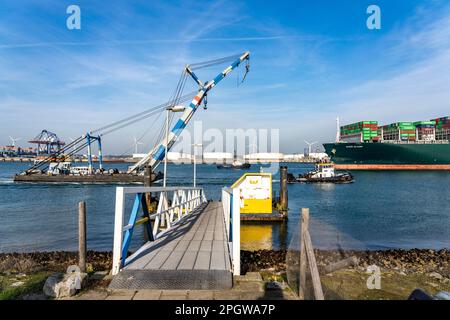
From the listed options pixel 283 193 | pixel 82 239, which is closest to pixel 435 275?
pixel 82 239

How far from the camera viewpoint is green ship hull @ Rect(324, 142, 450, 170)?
88000mm

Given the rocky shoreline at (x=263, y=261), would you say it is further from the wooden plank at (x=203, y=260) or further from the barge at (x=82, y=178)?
the barge at (x=82, y=178)

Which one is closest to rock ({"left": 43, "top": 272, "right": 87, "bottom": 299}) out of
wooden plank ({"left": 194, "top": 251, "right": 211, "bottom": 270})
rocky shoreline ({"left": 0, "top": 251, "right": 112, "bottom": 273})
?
wooden plank ({"left": 194, "top": 251, "right": 211, "bottom": 270})

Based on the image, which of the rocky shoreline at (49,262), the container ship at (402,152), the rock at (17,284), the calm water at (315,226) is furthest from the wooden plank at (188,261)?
the container ship at (402,152)

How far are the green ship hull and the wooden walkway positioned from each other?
84491mm

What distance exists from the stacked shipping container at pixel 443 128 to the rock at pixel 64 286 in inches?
4478

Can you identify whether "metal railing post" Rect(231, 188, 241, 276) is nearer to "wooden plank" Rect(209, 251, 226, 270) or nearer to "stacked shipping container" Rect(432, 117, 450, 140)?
"wooden plank" Rect(209, 251, 226, 270)

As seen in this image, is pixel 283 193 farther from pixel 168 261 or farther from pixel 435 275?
pixel 168 261
